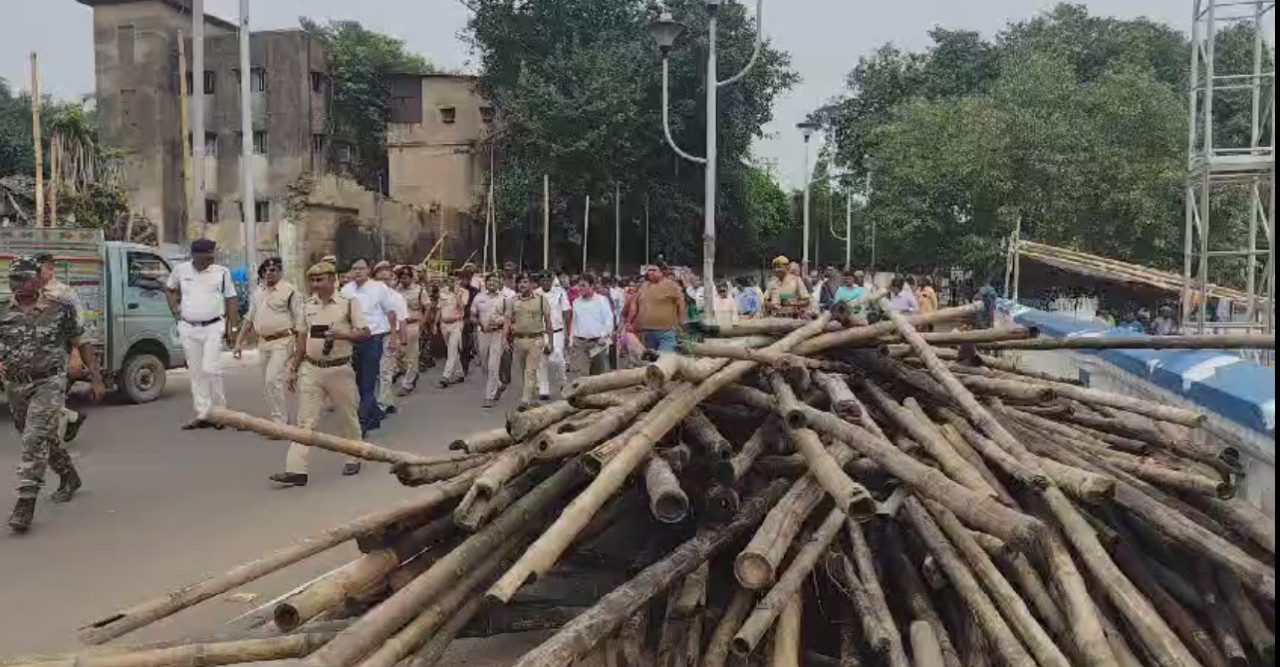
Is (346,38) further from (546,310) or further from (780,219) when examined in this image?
(546,310)

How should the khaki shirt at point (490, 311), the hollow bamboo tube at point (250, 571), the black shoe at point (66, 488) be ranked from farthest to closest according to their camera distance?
the khaki shirt at point (490, 311)
the black shoe at point (66, 488)
the hollow bamboo tube at point (250, 571)

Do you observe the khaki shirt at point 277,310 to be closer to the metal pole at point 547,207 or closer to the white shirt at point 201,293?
the white shirt at point 201,293

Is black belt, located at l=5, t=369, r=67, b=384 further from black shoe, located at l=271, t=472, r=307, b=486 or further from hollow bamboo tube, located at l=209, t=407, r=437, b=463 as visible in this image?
hollow bamboo tube, located at l=209, t=407, r=437, b=463

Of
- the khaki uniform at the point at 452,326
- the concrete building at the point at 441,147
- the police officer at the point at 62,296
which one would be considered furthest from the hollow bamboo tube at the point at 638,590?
the concrete building at the point at 441,147

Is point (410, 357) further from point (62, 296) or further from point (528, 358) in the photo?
point (62, 296)

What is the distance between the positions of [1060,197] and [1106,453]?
71.8ft

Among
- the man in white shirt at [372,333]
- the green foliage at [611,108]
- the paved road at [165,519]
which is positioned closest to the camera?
the paved road at [165,519]

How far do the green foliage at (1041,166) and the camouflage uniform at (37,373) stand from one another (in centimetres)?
2095

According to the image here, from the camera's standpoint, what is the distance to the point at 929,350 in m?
5.06

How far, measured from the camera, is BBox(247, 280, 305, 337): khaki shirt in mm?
9422

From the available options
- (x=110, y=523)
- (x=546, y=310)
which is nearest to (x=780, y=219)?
(x=546, y=310)

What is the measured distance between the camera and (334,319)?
8.27m

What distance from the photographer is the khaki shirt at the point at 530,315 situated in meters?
11.6

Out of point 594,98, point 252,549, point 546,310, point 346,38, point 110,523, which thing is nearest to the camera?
point 252,549
